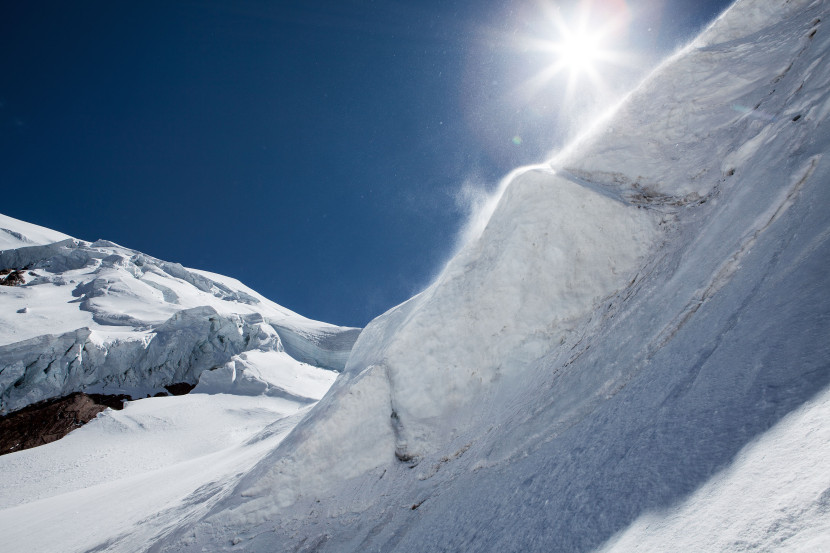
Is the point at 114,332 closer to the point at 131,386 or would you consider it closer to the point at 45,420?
the point at 131,386

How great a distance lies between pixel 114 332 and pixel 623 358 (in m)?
35.8

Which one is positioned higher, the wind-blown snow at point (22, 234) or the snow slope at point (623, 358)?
the wind-blown snow at point (22, 234)

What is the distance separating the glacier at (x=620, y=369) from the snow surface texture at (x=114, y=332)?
22.0m

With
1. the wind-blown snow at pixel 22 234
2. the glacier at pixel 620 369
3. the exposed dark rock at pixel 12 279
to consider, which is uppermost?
the wind-blown snow at pixel 22 234

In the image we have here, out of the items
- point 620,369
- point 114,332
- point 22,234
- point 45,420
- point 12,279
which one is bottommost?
point 620,369

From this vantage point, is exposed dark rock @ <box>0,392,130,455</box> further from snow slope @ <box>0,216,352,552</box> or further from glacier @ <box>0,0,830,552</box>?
glacier @ <box>0,0,830,552</box>

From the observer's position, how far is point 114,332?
2862 cm

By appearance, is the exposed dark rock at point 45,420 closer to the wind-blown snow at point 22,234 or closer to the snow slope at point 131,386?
the snow slope at point 131,386

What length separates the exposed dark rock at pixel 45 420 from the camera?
65.0 ft

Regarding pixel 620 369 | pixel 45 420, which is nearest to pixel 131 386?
pixel 45 420

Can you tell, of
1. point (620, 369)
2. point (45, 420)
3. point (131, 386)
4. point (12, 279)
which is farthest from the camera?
point (12, 279)

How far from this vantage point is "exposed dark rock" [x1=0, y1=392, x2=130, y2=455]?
19797mm

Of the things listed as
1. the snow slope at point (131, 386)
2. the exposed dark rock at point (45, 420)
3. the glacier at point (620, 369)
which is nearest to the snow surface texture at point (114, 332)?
the snow slope at point (131, 386)

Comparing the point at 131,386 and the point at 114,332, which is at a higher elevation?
the point at 114,332
